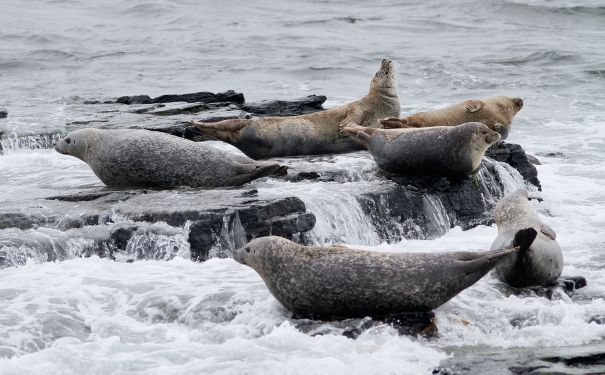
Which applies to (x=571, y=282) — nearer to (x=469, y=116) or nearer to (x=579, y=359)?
(x=579, y=359)

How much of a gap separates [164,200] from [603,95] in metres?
11.8

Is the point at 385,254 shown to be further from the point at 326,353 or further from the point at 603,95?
the point at 603,95

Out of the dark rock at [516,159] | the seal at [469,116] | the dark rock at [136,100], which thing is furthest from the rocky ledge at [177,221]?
the dark rock at [136,100]

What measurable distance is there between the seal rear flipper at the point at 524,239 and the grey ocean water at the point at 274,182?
0.36 meters

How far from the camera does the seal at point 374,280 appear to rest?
6660mm

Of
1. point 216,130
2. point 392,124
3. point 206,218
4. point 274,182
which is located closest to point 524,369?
point 206,218

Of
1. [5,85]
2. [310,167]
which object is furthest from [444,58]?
[310,167]

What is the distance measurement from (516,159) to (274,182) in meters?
3.06

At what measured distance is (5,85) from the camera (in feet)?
Result: 61.9

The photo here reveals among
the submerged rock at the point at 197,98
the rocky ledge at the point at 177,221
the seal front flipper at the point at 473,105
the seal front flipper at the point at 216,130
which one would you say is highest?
the seal front flipper at the point at 473,105

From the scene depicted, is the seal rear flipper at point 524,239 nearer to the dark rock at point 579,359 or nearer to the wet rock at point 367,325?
the wet rock at point 367,325

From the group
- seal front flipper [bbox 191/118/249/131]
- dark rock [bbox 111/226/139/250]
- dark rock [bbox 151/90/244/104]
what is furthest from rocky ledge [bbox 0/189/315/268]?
dark rock [bbox 151/90/244/104]

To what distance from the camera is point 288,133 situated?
11516 mm

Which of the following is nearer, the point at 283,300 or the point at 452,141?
the point at 283,300
